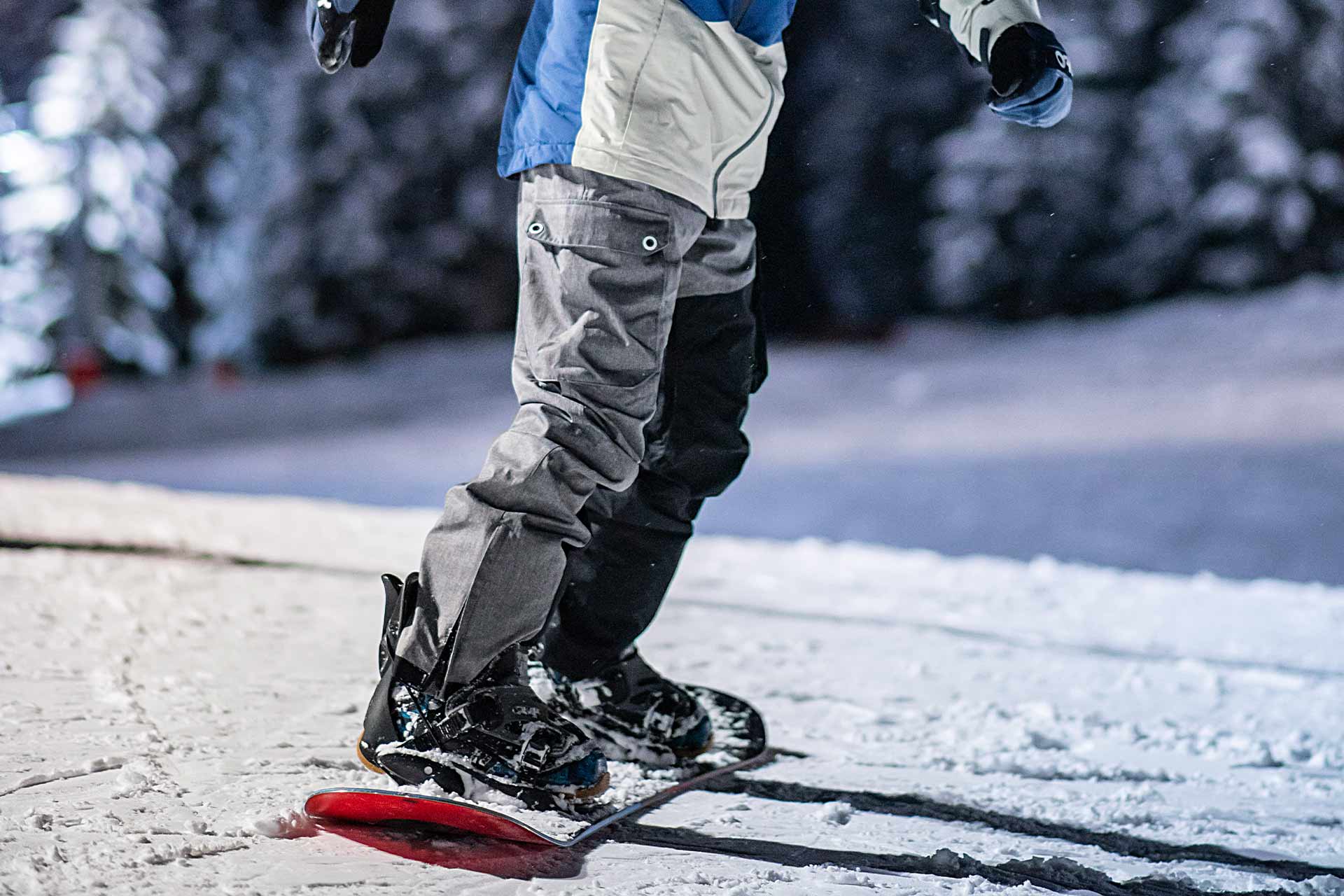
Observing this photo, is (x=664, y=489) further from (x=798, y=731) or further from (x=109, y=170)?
(x=109, y=170)

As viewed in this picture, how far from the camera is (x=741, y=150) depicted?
1.68 meters

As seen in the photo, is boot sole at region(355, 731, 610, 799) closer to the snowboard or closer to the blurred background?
the snowboard

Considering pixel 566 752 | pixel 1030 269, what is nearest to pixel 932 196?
pixel 1030 269

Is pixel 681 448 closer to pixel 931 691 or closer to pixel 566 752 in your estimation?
pixel 566 752

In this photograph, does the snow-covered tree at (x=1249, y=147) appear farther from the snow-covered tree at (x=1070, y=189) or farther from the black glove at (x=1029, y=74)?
the black glove at (x=1029, y=74)

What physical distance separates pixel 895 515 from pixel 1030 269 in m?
8.09

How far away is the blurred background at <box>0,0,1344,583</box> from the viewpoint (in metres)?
7.07

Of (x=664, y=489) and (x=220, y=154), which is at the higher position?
(x=220, y=154)

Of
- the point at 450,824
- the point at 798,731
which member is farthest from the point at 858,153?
the point at 450,824

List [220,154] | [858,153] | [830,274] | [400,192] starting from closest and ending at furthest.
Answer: [858,153]
[830,274]
[400,192]
[220,154]

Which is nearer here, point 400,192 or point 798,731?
point 798,731

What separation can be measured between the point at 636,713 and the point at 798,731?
1.20 feet

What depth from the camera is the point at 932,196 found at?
13602mm

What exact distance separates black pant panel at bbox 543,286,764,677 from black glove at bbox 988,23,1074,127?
18.2 inches
